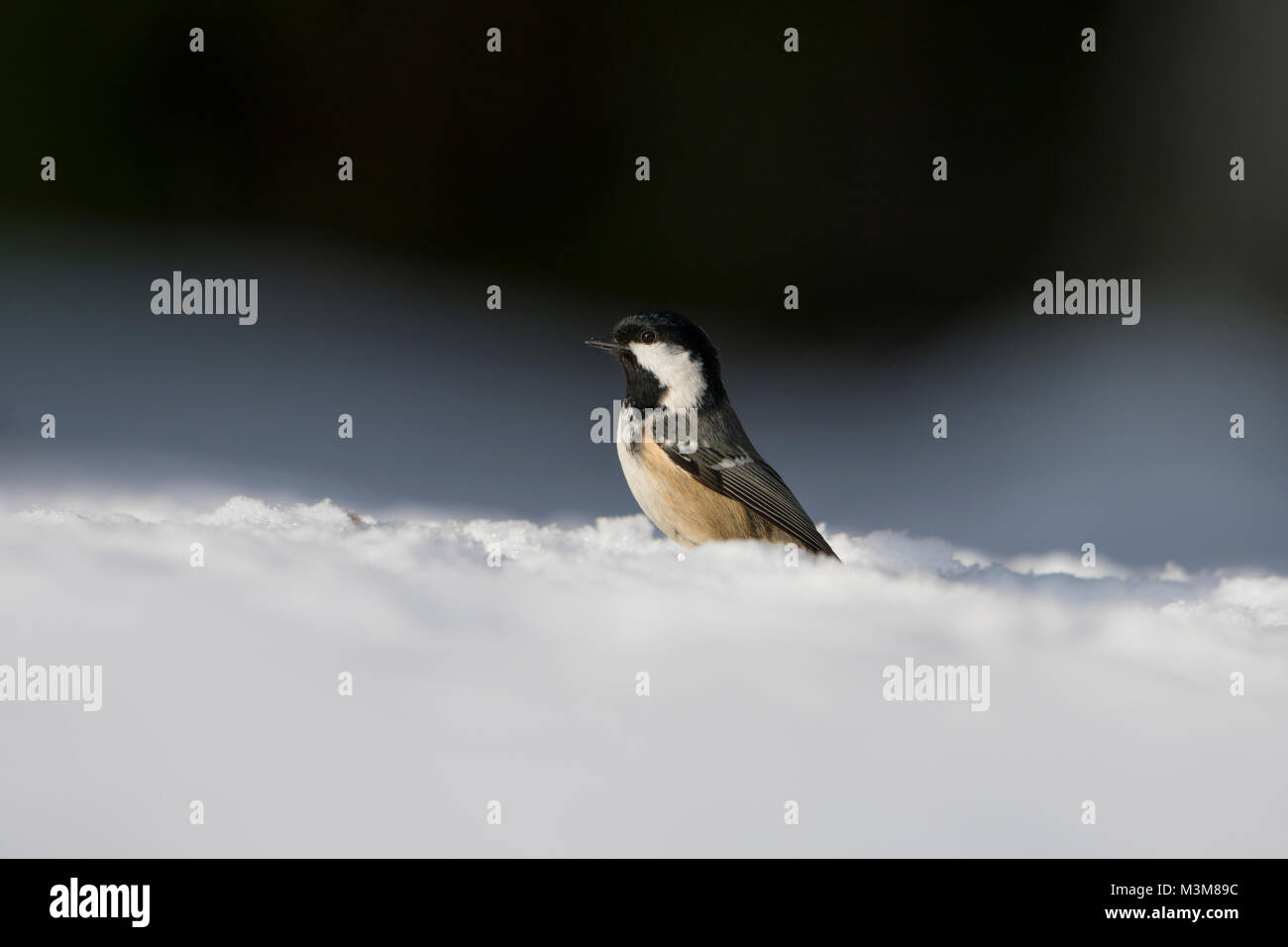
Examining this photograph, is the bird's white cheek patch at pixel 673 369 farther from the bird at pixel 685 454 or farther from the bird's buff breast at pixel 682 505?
the bird's buff breast at pixel 682 505

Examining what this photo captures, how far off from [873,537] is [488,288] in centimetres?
107

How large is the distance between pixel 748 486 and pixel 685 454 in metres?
0.15

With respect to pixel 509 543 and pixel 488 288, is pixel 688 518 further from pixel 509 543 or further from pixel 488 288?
pixel 488 288

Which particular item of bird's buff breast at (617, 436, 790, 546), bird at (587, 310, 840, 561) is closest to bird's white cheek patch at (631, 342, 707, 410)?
bird at (587, 310, 840, 561)

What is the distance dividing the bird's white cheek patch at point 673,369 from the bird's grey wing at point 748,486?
99mm

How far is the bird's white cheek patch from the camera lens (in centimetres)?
190

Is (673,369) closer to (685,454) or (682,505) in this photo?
(685,454)

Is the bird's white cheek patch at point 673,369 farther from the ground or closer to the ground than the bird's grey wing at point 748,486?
farther from the ground

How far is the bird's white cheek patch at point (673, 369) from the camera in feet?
6.22

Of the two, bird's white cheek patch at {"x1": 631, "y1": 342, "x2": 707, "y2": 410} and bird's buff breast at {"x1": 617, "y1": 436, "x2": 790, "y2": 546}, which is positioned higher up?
bird's white cheek patch at {"x1": 631, "y1": 342, "x2": 707, "y2": 410}

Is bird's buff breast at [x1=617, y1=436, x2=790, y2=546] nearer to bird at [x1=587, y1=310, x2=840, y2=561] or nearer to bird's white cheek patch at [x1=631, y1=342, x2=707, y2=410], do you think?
bird at [x1=587, y1=310, x2=840, y2=561]

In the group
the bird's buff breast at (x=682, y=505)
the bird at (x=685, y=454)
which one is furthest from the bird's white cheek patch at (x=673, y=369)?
the bird's buff breast at (x=682, y=505)

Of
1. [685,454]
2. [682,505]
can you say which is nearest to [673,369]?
[685,454]

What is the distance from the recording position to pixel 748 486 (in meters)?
1.96
